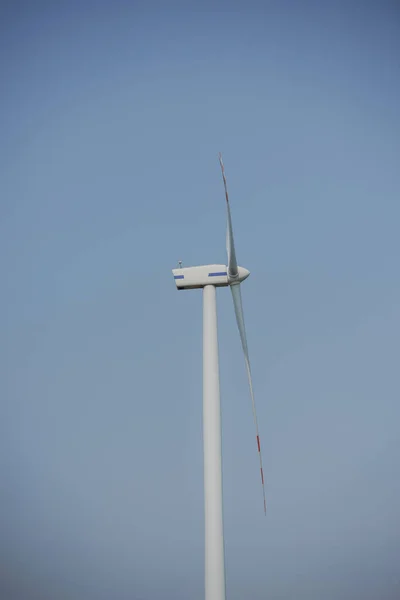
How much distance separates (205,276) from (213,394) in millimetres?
4452

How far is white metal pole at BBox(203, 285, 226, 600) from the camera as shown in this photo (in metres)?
15.3

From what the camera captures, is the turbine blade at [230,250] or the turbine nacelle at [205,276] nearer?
the turbine blade at [230,250]

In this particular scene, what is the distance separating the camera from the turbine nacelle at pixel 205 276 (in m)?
19.7

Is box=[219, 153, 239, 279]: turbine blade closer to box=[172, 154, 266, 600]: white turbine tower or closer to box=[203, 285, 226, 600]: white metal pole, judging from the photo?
box=[172, 154, 266, 600]: white turbine tower

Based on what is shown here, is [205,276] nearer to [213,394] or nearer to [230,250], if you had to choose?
[230,250]

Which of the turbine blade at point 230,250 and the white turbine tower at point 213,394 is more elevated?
the turbine blade at point 230,250

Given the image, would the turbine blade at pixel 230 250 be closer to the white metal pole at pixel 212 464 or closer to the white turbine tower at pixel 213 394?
the white turbine tower at pixel 213 394

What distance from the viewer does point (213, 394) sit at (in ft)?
56.7

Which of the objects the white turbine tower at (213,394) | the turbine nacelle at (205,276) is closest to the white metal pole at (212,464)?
the white turbine tower at (213,394)

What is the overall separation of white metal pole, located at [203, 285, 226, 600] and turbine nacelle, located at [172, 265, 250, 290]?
3.31 ft

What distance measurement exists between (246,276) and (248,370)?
3.26m

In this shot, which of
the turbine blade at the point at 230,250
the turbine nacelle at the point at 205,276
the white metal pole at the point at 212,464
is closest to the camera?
the white metal pole at the point at 212,464

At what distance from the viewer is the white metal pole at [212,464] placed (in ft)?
50.1

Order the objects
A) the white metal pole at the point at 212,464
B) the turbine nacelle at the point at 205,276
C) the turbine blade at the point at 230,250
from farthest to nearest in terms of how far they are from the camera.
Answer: the turbine nacelle at the point at 205,276 → the turbine blade at the point at 230,250 → the white metal pole at the point at 212,464
